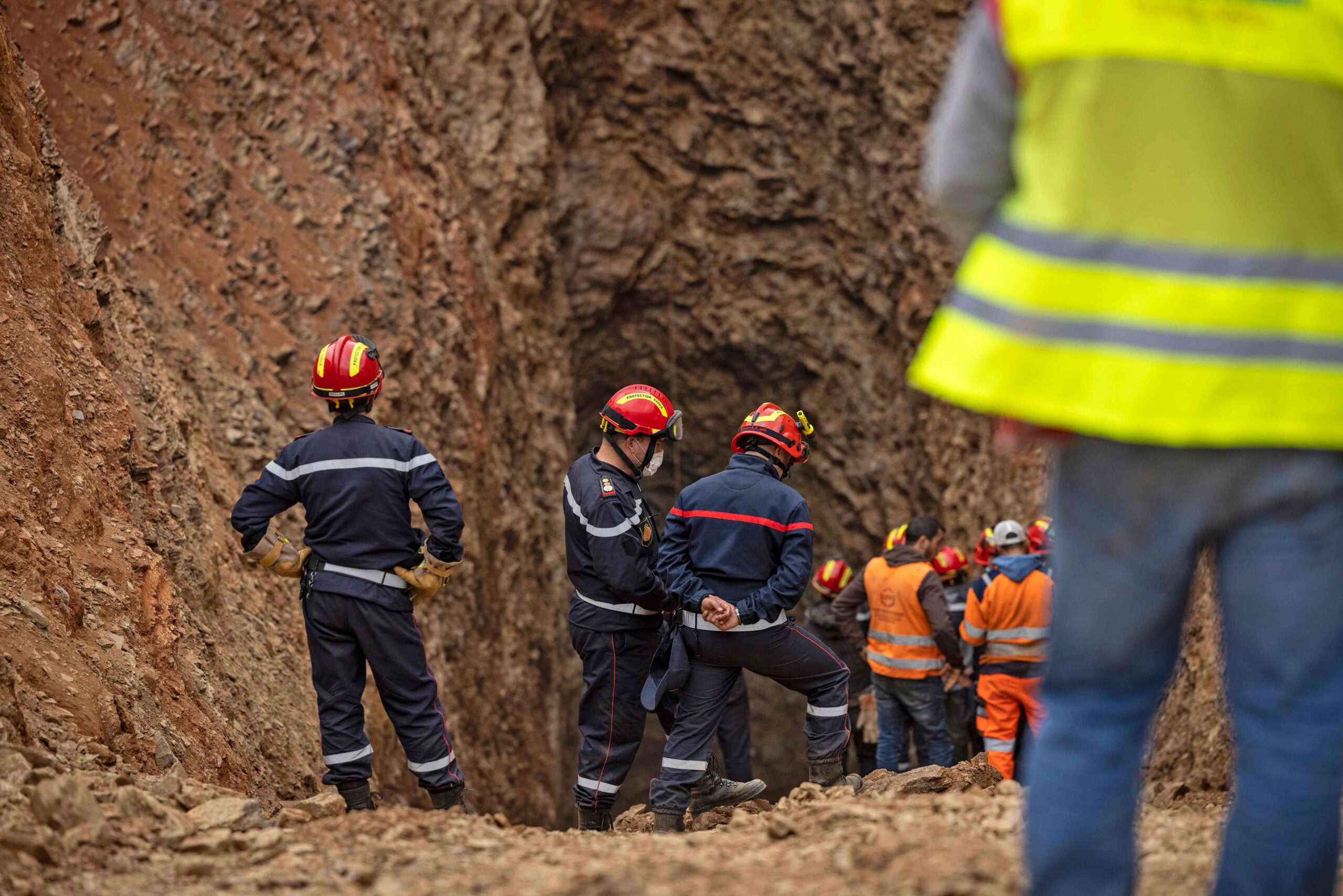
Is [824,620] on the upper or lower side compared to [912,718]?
upper

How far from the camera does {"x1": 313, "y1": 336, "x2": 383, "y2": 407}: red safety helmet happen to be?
522 cm

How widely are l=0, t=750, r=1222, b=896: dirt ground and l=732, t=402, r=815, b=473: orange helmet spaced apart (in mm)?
2127

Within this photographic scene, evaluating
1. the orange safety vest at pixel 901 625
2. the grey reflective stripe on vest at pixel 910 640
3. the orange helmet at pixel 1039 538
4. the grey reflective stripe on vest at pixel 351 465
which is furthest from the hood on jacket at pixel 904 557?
the grey reflective stripe on vest at pixel 351 465

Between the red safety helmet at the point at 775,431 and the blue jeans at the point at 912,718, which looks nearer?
the red safety helmet at the point at 775,431

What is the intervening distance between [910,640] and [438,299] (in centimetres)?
505

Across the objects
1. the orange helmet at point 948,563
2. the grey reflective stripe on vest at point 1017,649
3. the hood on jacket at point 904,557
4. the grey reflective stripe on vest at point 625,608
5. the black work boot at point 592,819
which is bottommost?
the black work boot at point 592,819

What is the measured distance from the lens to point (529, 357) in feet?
43.1

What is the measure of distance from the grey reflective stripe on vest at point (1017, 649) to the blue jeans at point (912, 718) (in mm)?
1147

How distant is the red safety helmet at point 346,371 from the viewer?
5219mm

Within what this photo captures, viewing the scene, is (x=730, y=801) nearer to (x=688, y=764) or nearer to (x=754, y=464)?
(x=688, y=764)

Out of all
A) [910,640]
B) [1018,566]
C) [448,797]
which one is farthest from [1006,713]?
[448,797]

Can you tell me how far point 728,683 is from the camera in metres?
5.81

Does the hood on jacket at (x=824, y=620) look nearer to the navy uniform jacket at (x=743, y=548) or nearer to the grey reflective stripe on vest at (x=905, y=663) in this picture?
the grey reflective stripe on vest at (x=905, y=663)

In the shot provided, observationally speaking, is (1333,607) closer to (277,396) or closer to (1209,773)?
(1209,773)
